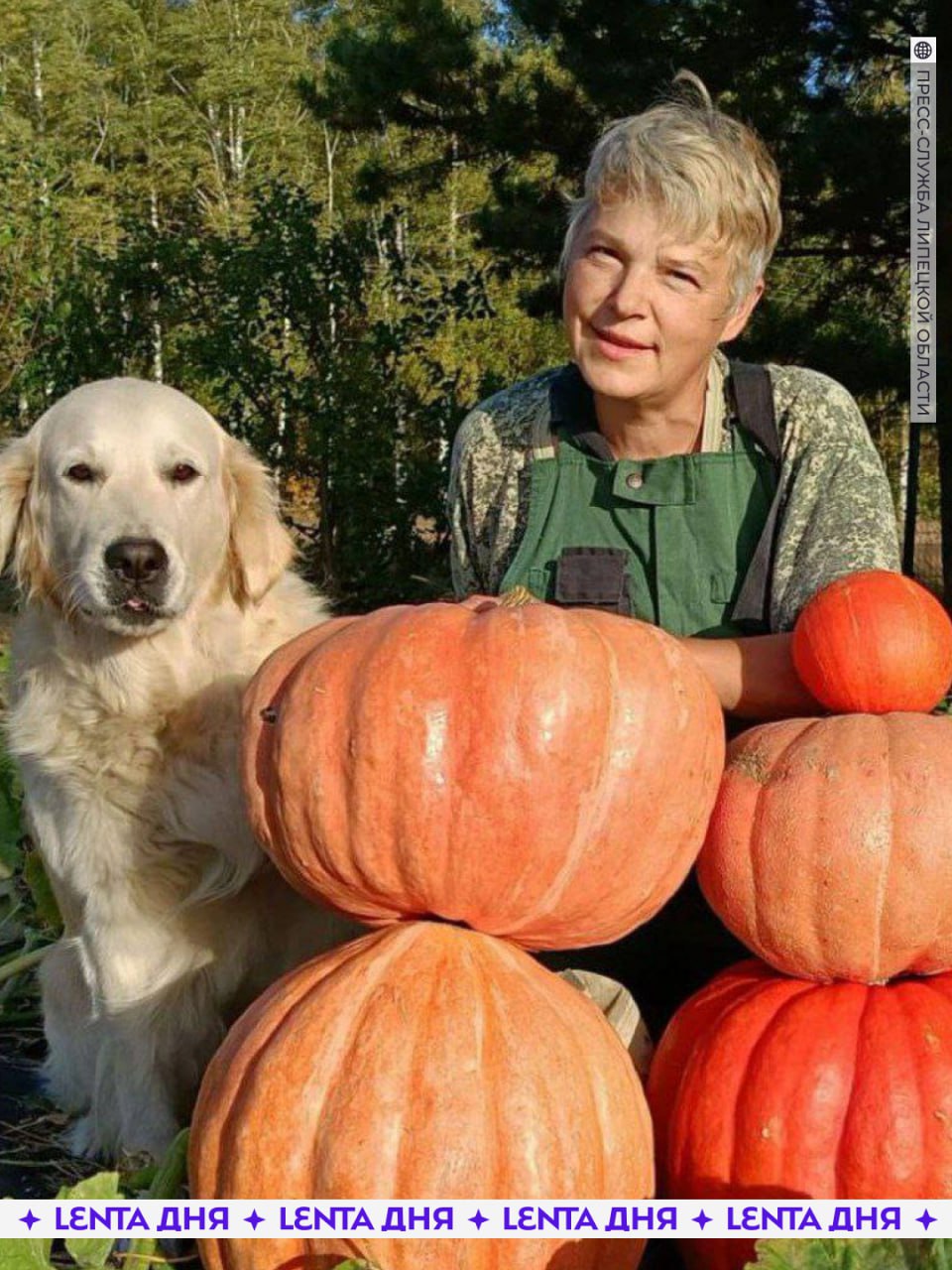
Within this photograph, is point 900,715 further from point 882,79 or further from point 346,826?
point 882,79

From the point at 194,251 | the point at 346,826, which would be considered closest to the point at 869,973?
the point at 346,826

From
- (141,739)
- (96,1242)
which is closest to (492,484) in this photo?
(141,739)

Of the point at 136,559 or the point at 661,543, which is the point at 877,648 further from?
the point at 136,559

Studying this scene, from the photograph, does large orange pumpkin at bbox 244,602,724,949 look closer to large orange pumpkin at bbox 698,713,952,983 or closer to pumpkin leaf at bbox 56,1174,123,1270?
large orange pumpkin at bbox 698,713,952,983

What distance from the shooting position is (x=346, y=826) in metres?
2.01

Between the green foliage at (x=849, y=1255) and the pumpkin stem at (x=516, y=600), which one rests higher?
the pumpkin stem at (x=516, y=600)

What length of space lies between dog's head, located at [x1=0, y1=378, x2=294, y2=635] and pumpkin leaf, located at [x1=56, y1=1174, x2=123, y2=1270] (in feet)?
4.21

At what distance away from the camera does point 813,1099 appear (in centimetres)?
200

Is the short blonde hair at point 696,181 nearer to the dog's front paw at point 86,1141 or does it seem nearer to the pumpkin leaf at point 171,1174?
the pumpkin leaf at point 171,1174

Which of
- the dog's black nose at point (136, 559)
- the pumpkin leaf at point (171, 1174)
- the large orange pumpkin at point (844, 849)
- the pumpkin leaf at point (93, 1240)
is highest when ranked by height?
the dog's black nose at point (136, 559)

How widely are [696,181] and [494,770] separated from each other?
1698 millimetres

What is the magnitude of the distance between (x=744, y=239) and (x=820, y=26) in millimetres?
6414

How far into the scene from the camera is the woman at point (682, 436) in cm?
303

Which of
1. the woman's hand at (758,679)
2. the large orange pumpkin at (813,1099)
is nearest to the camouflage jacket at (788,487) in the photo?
the woman's hand at (758,679)
